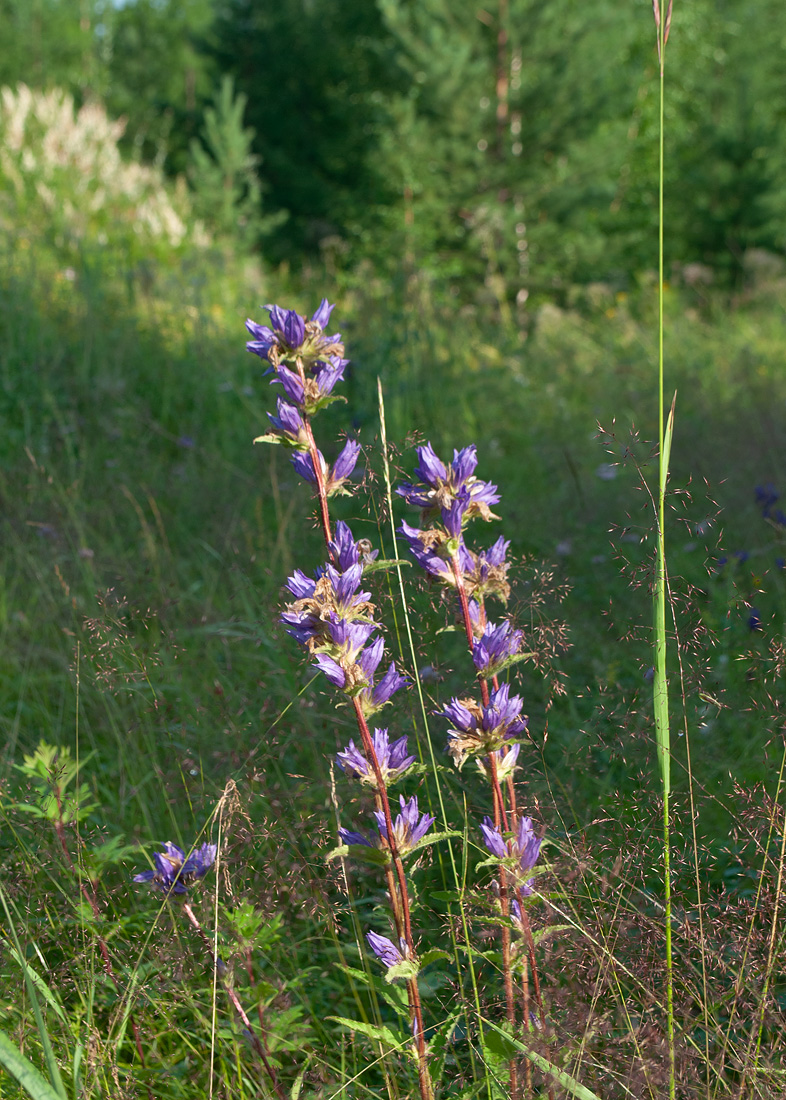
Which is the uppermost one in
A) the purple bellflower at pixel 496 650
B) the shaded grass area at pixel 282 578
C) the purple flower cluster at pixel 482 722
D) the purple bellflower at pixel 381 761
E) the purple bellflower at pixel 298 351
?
the purple bellflower at pixel 298 351

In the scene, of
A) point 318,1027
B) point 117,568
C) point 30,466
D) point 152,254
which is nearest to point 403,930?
point 318,1027

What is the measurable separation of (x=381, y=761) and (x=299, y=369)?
1.76 ft

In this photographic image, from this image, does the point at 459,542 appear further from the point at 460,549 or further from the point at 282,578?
the point at 282,578

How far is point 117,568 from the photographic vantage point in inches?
100

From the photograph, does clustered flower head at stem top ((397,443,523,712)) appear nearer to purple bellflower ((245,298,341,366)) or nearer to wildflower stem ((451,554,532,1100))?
wildflower stem ((451,554,532,1100))

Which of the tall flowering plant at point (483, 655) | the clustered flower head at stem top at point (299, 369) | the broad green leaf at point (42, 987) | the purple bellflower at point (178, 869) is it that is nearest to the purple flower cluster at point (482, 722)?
the tall flowering plant at point (483, 655)

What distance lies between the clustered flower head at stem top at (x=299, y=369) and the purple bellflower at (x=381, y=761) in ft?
1.15

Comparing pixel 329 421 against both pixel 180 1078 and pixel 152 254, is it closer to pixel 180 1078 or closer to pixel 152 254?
pixel 180 1078

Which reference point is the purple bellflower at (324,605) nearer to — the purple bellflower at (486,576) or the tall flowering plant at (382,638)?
the tall flowering plant at (382,638)

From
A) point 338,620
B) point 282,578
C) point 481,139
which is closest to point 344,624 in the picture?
point 338,620

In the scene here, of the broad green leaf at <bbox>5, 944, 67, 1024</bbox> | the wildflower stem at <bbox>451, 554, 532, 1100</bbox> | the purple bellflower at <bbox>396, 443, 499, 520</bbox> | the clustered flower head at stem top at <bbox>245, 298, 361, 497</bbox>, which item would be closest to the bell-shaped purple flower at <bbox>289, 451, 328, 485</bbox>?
the clustered flower head at stem top at <bbox>245, 298, 361, 497</bbox>

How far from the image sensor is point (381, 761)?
3.71 ft

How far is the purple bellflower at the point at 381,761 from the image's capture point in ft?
3.63

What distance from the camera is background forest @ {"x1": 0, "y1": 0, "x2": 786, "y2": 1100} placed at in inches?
49.4
